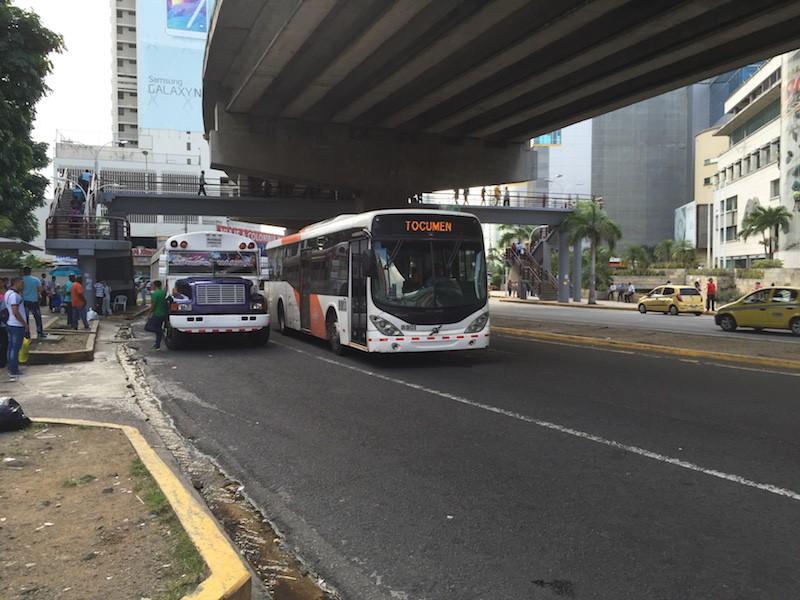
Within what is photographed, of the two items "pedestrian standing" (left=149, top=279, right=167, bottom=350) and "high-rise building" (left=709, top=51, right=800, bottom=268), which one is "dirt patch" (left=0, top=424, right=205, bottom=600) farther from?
"high-rise building" (left=709, top=51, right=800, bottom=268)

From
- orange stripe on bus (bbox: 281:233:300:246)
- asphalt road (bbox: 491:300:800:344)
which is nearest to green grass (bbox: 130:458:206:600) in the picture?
orange stripe on bus (bbox: 281:233:300:246)

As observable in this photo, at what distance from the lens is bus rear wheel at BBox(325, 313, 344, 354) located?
48.0ft

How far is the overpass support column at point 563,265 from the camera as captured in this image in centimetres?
5016

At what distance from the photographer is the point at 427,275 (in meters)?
12.7

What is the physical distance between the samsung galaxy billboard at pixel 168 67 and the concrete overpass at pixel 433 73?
8017cm

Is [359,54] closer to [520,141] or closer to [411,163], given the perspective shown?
[411,163]

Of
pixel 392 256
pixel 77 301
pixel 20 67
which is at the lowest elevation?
pixel 77 301

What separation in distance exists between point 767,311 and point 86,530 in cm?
2300

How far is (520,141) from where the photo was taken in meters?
27.5

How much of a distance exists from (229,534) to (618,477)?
3.42m

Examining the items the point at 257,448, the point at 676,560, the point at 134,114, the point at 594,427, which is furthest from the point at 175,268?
the point at 134,114

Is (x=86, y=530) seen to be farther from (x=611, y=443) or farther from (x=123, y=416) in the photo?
(x=611, y=443)

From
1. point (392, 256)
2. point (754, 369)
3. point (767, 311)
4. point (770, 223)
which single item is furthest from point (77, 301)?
point (770, 223)

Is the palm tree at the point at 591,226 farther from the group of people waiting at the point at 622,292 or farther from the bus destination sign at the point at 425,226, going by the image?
the bus destination sign at the point at 425,226
